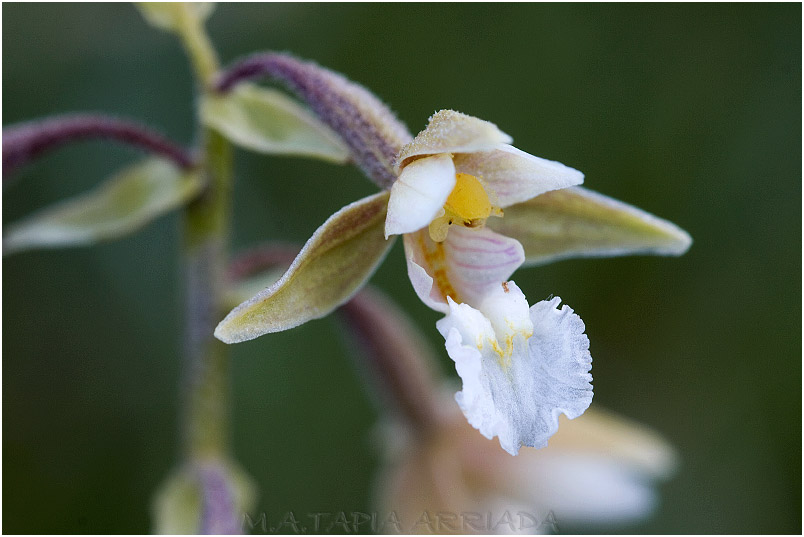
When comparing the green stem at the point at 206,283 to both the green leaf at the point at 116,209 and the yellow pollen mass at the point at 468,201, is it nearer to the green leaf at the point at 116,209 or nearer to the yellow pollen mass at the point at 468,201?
the green leaf at the point at 116,209

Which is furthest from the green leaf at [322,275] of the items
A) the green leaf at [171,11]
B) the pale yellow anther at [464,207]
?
the green leaf at [171,11]

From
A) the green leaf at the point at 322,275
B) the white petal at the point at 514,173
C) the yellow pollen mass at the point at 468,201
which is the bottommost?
the green leaf at the point at 322,275

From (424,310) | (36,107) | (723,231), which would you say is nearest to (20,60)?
(36,107)

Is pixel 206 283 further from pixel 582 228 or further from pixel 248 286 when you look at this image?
pixel 582 228

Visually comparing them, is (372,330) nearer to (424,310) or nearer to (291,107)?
(291,107)

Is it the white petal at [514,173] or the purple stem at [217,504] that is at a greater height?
the white petal at [514,173]

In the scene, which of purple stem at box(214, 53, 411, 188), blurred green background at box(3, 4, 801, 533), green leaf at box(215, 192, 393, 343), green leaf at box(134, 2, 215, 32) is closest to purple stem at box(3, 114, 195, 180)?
green leaf at box(134, 2, 215, 32)

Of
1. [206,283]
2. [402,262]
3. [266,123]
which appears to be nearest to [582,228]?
[266,123]
